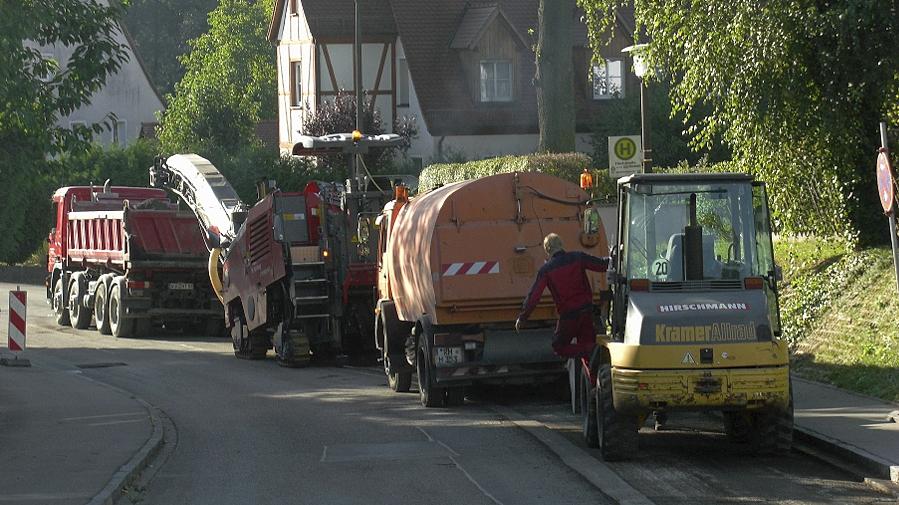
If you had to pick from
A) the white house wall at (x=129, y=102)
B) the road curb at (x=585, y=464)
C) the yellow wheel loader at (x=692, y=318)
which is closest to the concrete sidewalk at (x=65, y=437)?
the road curb at (x=585, y=464)

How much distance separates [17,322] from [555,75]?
14.2 meters

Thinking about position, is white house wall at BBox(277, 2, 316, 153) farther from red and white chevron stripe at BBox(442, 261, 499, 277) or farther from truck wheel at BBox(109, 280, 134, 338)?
red and white chevron stripe at BBox(442, 261, 499, 277)

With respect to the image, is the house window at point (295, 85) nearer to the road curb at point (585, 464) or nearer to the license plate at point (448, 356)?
the license plate at point (448, 356)

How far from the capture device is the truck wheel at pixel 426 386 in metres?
18.0

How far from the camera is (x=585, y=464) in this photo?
1342cm

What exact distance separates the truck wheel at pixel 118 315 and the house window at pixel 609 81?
25090 millimetres

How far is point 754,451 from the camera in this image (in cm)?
1378

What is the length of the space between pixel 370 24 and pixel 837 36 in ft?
113

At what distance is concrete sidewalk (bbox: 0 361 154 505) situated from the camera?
1267 centimetres

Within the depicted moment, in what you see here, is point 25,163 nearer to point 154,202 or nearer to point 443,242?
point 443,242

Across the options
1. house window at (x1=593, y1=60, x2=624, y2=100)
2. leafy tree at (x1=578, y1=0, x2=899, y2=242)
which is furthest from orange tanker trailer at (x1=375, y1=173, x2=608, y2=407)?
house window at (x1=593, y1=60, x2=624, y2=100)

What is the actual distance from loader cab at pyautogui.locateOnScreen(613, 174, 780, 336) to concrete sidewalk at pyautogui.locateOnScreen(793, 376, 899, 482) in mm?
1239

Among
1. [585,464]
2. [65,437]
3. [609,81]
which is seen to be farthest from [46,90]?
[609,81]

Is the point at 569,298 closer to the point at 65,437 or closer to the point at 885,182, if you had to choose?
the point at 885,182
